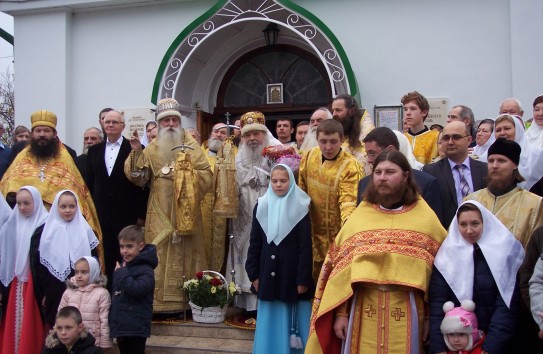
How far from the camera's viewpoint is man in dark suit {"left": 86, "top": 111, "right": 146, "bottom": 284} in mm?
6664

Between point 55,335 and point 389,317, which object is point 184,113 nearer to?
point 55,335

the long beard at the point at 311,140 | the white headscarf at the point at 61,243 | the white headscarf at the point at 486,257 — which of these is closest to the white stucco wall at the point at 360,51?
the long beard at the point at 311,140

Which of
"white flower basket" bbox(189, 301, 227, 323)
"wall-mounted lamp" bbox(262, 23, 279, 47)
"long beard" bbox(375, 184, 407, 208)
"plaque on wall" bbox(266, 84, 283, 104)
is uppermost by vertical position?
"wall-mounted lamp" bbox(262, 23, 279, 47)

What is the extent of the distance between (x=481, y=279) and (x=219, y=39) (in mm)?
6862

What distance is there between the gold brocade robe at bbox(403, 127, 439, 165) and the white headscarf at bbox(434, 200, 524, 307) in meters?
2.22

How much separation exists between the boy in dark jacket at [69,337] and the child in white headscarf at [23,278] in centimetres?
85

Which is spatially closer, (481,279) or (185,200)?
(481,279)

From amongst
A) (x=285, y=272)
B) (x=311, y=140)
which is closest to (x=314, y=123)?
(x=311, y=140)

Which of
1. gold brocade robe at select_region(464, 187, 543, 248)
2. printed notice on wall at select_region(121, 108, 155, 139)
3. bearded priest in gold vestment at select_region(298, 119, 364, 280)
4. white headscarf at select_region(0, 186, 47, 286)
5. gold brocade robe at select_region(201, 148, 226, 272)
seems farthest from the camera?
printed notice on wall at select_region(121, 108, 155, 139)

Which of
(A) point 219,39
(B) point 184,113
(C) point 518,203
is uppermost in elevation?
(A) point 219,39

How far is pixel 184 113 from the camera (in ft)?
32.8

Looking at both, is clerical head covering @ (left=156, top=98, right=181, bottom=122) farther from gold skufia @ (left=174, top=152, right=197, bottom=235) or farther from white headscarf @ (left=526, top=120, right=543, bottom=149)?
white headscarf @ (left=526, top=120, right=543, bottom=149)

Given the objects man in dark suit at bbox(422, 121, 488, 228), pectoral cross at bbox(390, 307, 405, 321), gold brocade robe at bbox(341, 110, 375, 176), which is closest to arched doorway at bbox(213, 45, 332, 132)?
gold brocade robe at bbox(341, 110, 375, 176)

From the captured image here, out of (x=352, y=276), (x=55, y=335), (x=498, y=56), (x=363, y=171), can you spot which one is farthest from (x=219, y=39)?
(x=352, y=276)
